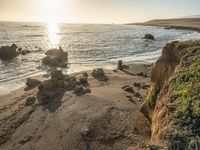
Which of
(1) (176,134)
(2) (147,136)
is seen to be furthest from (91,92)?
(1) (176,134)

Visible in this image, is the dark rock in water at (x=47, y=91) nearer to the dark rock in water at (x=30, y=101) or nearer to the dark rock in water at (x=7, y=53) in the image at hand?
the dark rock in water at (x=30, y=101)

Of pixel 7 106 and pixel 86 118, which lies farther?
pixel 7 106

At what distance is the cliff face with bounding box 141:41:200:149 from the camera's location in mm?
7242

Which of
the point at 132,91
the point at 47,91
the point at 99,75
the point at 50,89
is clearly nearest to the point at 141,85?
the point at 132,91

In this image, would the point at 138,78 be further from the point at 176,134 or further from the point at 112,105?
the point at 176,134

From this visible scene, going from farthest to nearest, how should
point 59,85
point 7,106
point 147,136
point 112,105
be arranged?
1. point 59,85
2. point 7,106
3. point 112,105
4. point 147,136

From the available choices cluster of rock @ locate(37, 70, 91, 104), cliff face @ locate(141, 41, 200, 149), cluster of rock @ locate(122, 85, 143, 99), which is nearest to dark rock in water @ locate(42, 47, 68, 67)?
cluster of rock @ locate(37, 70, 91, 104)

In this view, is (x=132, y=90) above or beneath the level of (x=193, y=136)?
beneath

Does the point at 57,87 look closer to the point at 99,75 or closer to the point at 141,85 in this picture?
the point at 99,75

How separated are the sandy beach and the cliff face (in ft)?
4.70

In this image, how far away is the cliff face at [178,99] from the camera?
724 centimetres

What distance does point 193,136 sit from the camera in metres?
7.08

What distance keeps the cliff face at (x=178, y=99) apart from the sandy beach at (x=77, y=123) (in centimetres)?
143

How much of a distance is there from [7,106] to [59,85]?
12.7 ft
